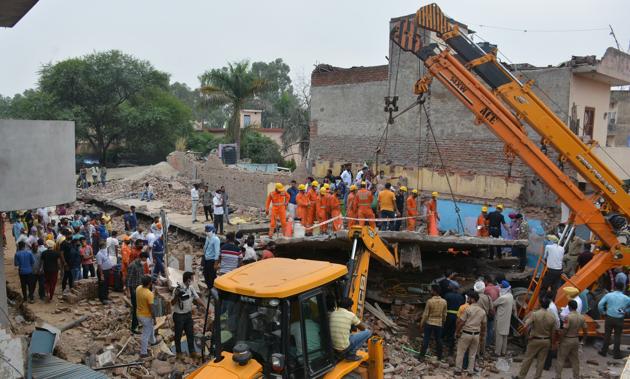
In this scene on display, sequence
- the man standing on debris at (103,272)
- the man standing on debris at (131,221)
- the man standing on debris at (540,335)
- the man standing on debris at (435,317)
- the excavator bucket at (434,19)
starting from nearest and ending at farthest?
the man standing on debris at (540,335) < the man standing on debris at (435,317) < the man standing on debris at (103,272) < the excavator bucket at (434,19) < the man standing on debris at (131,221)

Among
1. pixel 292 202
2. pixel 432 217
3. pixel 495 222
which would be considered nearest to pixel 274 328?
pixel 292 202

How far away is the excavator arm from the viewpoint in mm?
8336

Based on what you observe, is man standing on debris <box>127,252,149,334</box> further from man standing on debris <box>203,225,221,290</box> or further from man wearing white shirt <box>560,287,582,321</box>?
man wearing white shirt <box>560,287,582,321</box>

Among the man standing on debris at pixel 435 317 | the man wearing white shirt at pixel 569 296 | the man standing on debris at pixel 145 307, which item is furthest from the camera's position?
the man standing on debris at pixel 435 317

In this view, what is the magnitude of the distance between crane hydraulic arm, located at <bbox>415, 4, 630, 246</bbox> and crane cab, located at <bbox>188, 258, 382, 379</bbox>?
7.20m

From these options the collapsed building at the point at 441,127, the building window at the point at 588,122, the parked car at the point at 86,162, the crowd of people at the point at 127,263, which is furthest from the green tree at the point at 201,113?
the crowd of people at the point at 127,263

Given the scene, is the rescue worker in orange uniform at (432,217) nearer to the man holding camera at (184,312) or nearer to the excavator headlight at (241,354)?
the man holding camera at (184,312)

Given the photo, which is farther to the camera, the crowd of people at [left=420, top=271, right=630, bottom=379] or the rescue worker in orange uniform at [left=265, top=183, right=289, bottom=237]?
the rescue worker in orange uniform at [left=265, top=183, right=289, bottom=237]

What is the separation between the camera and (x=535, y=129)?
1122 cm

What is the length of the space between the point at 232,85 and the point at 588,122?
1910 centimetres

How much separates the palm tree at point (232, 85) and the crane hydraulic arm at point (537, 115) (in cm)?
1934

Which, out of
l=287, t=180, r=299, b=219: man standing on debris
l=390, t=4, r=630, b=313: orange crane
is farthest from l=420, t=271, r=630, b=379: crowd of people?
l=287, t=180, r=299, b=219: man standing on debris

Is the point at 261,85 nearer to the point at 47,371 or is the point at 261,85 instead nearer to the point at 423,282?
the point at 423,282

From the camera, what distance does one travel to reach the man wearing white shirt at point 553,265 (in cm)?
1070
